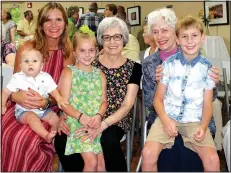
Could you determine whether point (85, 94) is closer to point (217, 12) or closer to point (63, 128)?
point (63, 128)

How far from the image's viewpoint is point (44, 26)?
8.30ft

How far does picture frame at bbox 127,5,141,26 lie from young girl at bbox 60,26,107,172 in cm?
487

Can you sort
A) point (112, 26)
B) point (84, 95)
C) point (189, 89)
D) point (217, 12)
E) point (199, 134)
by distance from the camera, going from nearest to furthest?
point (199, 134)
point (189, 89)
point (84, 95)
point (112, 26)
point (217, 12)

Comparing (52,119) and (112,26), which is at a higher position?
(112,26)

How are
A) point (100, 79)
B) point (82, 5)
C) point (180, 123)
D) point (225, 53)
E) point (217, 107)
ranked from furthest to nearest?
point (82, 5)
point (225, 53)
point (217, 107)
point (100, 79)
point (180, 123)

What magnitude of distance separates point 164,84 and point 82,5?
5.85m

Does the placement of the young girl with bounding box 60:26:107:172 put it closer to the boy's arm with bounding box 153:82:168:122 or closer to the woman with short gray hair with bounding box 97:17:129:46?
the woman with short gray hair with bounding box 97:17:129:46

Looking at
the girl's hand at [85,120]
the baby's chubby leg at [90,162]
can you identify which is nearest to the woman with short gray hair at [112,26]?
the girl's hand at [85,120]

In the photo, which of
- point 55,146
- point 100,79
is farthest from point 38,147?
point 100,79

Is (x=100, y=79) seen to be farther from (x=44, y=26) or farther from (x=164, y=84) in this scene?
(x=44, y=26)

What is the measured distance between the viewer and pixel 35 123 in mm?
2146

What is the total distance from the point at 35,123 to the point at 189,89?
0.96m

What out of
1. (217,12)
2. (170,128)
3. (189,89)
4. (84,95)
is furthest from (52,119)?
(217,12)

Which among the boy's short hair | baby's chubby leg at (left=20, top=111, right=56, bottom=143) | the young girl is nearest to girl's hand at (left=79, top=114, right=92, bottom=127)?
the young girl
